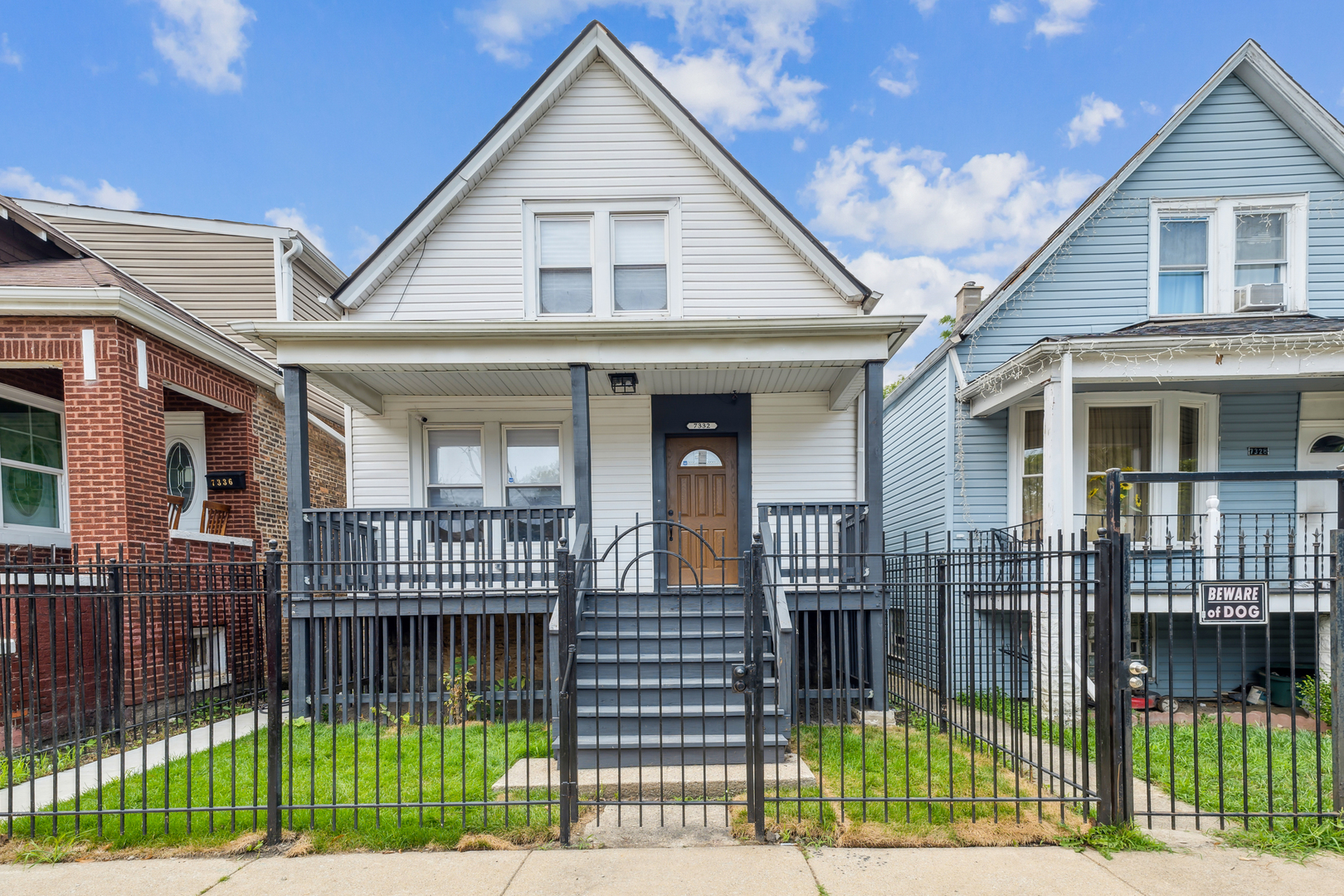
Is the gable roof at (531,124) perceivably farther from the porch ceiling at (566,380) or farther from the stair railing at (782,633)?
the stair railing at (782,633)

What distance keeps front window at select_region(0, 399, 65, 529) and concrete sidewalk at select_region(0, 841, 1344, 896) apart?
570 cm

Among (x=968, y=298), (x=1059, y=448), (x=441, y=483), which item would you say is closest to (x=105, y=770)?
(x=441, y=483)

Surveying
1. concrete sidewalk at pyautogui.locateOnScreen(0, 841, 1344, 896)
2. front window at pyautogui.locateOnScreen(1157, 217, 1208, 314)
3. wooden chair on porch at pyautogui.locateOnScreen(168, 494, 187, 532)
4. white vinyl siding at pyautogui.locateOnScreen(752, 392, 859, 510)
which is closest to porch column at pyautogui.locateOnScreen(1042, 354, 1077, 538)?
white vinyl siding at pyautogui.locateOnScreen(752, 392, 859, 510)

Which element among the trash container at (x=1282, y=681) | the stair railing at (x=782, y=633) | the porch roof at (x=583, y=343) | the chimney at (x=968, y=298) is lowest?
the trash container at (x=1282, y=681)

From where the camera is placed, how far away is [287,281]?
11836 millimetres

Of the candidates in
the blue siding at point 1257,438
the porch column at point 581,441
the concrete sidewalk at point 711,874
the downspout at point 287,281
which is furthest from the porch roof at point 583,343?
the blue siding at point 1257,438

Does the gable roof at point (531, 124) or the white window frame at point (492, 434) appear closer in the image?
the gable roof at point (531, 124)

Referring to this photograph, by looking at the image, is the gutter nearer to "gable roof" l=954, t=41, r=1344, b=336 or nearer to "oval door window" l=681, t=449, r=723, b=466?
"oval door window" l=681, t=449, r=723, b=466

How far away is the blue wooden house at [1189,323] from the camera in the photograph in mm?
9102

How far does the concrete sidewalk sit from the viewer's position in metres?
3.72

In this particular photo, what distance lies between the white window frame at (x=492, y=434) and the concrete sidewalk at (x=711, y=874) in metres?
5.83

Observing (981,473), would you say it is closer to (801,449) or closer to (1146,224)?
(801,449)

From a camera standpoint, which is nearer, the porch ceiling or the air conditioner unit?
the porch ceiling

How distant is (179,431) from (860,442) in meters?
9.15
